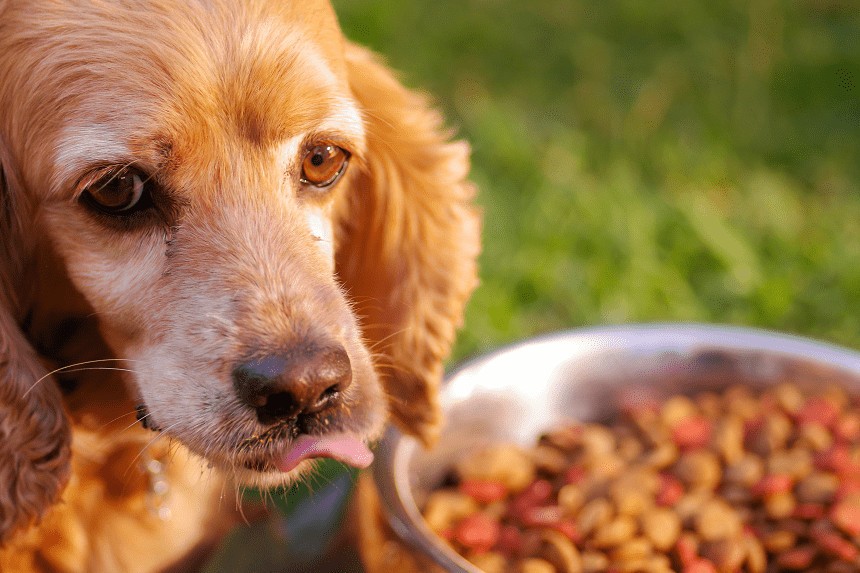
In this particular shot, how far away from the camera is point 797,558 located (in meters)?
2.12

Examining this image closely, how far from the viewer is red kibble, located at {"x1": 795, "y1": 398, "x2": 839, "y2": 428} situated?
245 centimetres

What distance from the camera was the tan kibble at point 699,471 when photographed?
2.34 metres

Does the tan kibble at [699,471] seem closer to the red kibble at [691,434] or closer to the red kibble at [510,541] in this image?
the red kibble at [691,434]

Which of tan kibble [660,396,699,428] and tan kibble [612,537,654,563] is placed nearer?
tan kibble [612,537,654,563]

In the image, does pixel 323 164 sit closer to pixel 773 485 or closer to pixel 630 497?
pixel 630 497

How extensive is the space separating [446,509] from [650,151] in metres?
2.27

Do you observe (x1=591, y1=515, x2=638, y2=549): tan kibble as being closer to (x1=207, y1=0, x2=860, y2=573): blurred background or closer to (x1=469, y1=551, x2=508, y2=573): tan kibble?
(x1=469, y1=551, x2=508, y2=573): tan kibble

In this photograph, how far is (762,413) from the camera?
8.25 feet

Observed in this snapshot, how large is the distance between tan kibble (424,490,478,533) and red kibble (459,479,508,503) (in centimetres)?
2

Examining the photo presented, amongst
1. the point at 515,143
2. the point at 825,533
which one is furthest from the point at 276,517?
the point at 515,143

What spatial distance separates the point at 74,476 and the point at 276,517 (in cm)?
46

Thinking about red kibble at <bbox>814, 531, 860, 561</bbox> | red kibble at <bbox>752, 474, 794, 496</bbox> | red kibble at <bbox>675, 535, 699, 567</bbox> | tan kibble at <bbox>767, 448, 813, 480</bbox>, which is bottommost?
red kibble at <bbox>675, 535, 699, 567</bbox>

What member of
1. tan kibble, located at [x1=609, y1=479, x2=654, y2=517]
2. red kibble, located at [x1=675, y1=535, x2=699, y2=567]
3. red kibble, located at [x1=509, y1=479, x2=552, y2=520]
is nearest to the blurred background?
red kibble, located at [x1=509, y1=479, x2=552, y2=520]

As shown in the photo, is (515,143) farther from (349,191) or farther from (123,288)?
(123,288)
